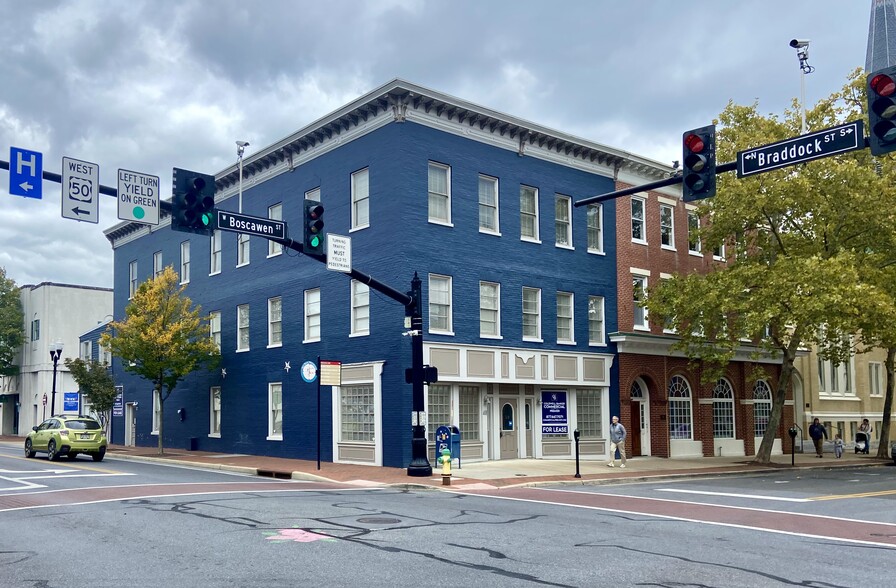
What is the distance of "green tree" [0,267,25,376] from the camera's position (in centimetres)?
5756

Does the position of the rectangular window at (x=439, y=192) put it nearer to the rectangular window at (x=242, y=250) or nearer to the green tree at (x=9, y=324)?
the rectangular window at (x=242, y=250)

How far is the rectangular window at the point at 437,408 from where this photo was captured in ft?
87.6

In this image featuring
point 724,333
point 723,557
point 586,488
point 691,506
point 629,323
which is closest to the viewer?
point 723,557

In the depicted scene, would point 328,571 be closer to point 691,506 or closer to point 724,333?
point 691,506

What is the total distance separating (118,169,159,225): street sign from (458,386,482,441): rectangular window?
47.2ft

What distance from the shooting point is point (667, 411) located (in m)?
Answer: 33.7

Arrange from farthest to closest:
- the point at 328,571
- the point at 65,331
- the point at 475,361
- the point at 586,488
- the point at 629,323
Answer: the point at 65,331 → the point at 629,323 → the point at 475,361 → the point at 586,488 → the point at 328,571

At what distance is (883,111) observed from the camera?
35.4 feet

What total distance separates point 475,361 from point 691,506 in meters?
11.6

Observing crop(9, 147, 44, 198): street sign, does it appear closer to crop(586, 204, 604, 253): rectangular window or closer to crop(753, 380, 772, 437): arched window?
crop(586, 204, 604, 253): rectangular window

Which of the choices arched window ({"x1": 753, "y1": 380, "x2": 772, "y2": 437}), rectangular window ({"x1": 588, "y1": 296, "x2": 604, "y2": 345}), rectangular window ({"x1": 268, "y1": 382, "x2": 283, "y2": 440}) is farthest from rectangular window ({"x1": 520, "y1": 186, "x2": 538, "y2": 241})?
arched window ({"x1": 753, "y1": 380, "x2": 772, "y2": 437})

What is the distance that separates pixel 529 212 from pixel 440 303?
209 inches

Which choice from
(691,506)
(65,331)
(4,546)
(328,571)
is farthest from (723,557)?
(65,331)

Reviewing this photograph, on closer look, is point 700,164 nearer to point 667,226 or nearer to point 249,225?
point 249,225
